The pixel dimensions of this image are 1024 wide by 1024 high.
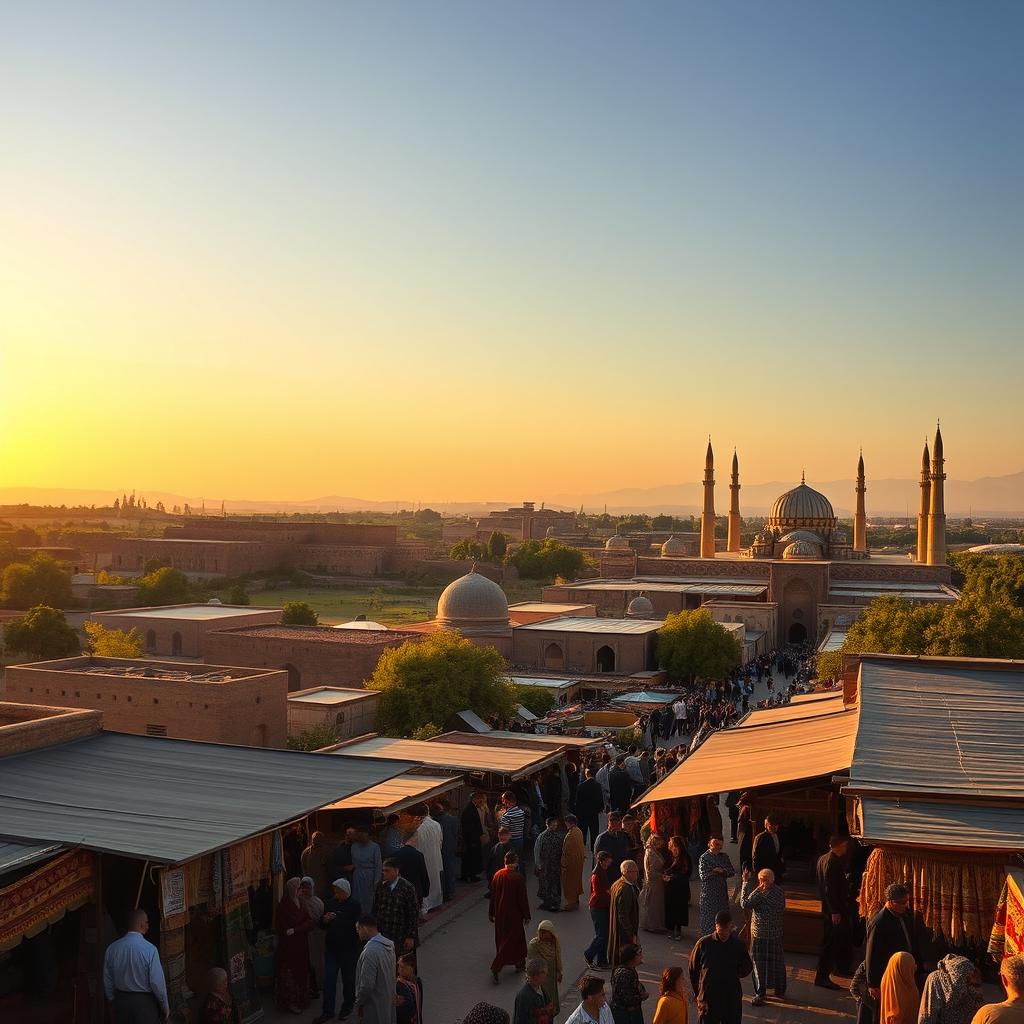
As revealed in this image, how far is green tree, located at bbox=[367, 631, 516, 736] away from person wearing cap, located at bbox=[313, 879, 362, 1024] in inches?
569

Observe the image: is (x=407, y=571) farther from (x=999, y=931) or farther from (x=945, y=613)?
(x=999, y=931)

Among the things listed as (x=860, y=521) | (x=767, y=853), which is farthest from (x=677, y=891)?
(x=860, y=521)

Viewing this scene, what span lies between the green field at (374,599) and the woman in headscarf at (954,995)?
45122 mm

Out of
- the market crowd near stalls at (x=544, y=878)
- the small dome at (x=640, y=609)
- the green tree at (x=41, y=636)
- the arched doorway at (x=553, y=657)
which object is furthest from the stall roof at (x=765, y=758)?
the green tree at (x=41, y=636)

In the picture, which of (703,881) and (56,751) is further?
(56,751)

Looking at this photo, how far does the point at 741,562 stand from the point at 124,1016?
45.8 m

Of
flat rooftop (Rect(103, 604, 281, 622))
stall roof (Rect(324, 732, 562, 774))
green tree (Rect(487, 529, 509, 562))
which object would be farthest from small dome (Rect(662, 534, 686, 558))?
stall roof (Rect(324, 732, 562, 774))

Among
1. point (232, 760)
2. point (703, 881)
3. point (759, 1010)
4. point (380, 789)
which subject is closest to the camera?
point (759, 1010)

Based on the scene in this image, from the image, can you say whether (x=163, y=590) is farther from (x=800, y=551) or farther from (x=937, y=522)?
(x=937, y=522)

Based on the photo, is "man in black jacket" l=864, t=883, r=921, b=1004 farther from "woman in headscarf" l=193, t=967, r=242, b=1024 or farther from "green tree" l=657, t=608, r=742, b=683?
"green tree" l=657, t=608, r=742, b=683

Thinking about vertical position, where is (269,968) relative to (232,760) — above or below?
below

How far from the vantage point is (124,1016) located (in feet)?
22.5

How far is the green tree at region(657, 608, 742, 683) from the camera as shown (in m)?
34.0

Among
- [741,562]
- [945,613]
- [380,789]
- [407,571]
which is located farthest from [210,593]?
[380,789]
